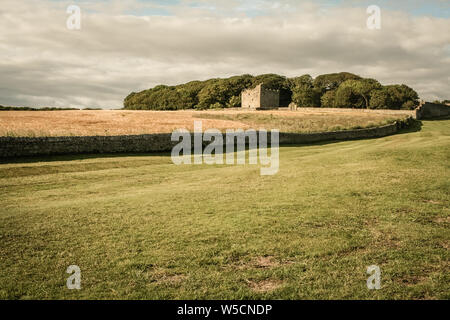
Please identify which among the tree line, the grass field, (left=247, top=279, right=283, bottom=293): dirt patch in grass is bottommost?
(left=247, top=279, right=283, bottom=293): dirt patch in grass

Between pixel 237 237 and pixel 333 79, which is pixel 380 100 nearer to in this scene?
pixel 333 79

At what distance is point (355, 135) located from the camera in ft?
128

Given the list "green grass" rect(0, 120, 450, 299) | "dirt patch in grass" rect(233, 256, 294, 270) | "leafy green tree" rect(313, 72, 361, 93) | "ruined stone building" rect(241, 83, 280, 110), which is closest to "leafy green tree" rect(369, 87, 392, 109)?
"ruined stone building" rect(241, 83, 280, 110)

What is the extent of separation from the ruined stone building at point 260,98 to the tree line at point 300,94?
10.9 m

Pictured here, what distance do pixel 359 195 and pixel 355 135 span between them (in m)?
30.3

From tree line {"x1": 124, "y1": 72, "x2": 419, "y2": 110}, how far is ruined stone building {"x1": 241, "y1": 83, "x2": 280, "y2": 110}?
10.9 m

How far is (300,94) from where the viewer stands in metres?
114

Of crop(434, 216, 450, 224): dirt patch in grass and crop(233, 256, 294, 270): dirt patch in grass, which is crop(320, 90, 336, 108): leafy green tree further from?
crop(233, 256, 294, 270): dirt patch in grass

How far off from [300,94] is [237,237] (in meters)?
112

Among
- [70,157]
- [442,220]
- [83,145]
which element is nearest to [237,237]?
[442,220]

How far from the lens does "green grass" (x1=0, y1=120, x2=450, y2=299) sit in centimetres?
580

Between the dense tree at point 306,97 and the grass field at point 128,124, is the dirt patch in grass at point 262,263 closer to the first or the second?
the grass field at point 128,124
